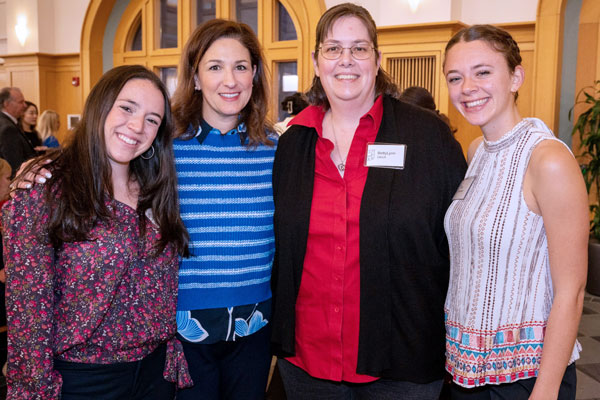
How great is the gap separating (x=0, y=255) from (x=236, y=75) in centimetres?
207

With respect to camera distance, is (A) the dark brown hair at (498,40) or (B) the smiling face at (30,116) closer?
(A) the dark brown hair at (498,40)

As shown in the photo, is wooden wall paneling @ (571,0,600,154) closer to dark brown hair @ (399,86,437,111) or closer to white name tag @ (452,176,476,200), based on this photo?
dark brown hair @ (399,86,437,111)

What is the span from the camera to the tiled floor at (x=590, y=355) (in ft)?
10.6

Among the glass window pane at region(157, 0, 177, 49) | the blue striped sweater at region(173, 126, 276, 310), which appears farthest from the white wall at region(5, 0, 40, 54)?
the blue striped sweater at region(173, 126, 276, 310)

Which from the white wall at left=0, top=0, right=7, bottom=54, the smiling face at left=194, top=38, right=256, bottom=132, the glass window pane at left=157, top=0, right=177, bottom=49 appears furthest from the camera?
the white wall at left=0, top=0, right=7, bottom=54

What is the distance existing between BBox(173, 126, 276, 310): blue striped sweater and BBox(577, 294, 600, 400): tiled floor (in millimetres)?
2386

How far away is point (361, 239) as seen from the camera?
1.65m

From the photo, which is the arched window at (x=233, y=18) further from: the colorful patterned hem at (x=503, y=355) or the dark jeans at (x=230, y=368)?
the colorful patterned hem at (x=503, y=355)

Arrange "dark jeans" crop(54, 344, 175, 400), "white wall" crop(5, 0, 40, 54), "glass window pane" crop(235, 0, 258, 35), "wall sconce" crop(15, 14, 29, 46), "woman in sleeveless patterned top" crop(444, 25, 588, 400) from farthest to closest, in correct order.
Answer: "wall sconce" crop(15, 14, 29, 46), "white wall" crop(5, 0, 40, 54), "glass window pane" crop(235, 0, 258, 35), "dark jeans" crop(54, 344, 175, 400), "woman in sleeveless patterned top" crop(444, 25, 588, 400)

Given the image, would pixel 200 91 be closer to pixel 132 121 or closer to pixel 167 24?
pixel 132 121

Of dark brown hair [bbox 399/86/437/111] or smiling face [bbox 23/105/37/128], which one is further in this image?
smiling face [bbox 23/105/37/128]

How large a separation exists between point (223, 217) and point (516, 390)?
1.03m

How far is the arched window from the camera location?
764 cm

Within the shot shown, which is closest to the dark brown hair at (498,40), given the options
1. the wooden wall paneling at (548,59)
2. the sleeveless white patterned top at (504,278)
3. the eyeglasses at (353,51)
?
the sleeveless white patterned top at (504,278)
